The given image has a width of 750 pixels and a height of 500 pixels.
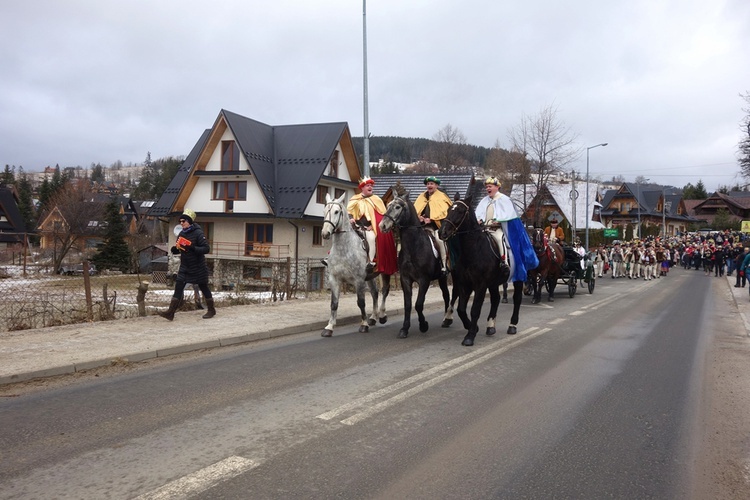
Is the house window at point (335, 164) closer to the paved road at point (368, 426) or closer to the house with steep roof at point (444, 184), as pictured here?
the house with steep roof at point (444, 184)

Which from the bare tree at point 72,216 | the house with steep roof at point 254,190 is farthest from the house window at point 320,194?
the bare tree at point 72,216

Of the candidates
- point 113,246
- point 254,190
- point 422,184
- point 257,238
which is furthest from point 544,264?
point 113,246

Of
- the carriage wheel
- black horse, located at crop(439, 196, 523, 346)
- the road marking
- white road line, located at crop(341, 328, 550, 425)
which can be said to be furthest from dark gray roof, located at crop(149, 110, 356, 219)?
the road marking

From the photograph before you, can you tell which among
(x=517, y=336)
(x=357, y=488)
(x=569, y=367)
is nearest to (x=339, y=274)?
(x=517, y=336)

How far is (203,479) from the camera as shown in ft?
12.0

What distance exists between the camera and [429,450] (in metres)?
4.30

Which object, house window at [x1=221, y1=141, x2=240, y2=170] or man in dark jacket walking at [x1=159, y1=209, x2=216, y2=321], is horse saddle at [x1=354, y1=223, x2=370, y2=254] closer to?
man in dark jacket walking at [x1=159, y1=209, x2=216, y2=321]

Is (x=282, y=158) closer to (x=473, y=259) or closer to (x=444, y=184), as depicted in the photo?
(x=444, y=184)

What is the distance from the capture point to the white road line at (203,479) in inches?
136

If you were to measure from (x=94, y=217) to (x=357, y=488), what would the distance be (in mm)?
53057

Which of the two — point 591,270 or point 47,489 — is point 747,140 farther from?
point 47,489

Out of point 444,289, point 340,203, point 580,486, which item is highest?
point 340,203

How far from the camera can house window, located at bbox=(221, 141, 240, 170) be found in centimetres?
3819

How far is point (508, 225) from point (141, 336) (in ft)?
20.7
